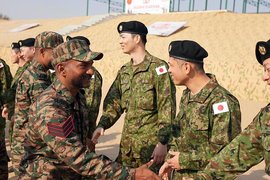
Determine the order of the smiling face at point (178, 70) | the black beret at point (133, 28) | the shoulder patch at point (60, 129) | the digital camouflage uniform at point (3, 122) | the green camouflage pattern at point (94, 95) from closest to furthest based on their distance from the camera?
the shoulder patch at point (60, 129)
the smiling face at point (178, 70)
the black beret at point (133, 28)
the digital camouflage uniform at point (3, 122)
the green camouflage pattern at point (94, 95)

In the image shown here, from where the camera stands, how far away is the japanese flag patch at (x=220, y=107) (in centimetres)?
311

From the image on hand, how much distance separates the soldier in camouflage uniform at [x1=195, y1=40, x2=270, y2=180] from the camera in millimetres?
2631

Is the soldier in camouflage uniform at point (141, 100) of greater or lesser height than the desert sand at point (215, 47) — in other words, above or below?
above

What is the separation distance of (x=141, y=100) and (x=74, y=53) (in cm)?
150

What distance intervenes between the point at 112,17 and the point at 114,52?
481 inches

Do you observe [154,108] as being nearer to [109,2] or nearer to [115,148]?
Result: [115,148]

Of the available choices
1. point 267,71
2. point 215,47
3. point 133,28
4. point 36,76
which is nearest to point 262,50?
point 267,71

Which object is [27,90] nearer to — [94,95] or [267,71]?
[94,95]

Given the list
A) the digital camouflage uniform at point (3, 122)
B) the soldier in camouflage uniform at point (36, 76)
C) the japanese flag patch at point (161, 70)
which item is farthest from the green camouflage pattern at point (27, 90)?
the japanese flag patch at point (161, 70)

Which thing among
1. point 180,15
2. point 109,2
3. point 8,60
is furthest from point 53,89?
point 109,2

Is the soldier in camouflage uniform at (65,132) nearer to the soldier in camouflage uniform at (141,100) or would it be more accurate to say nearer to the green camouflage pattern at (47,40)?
the soldier in camouflage uniform at (141,100)

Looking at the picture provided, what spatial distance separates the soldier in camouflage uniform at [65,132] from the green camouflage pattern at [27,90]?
1420 mm

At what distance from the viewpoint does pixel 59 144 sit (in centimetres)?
272

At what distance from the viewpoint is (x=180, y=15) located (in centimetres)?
3033
